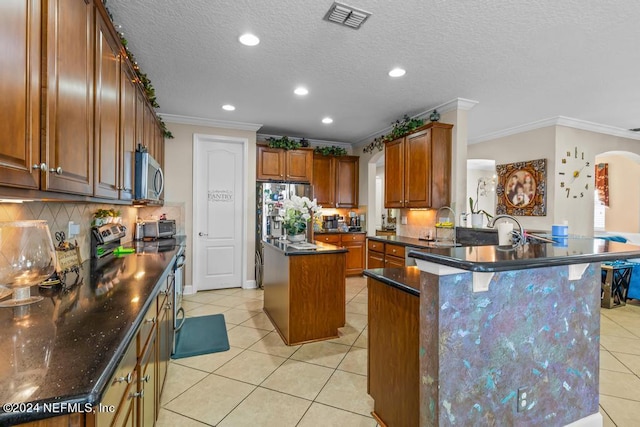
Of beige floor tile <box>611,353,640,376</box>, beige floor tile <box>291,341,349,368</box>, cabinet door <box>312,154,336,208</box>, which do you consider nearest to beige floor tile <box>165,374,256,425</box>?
beige floor tile <box>291,341,349,368</box>

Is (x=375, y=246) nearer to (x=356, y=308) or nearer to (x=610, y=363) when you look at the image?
(x=356, y=308)

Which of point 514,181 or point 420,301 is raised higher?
point 514,181

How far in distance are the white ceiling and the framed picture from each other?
2.63ft

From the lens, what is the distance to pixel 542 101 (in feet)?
12.4

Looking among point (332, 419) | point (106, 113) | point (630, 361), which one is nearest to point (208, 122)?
point (106, 113)

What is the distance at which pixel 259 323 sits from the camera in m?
3.54

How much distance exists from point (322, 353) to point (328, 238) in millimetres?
3088

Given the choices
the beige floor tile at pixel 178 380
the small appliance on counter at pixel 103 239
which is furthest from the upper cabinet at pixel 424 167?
the small appliance on counter at pixel 103 239

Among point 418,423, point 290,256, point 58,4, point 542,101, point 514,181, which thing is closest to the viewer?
point 58,4

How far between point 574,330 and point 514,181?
3.93 m

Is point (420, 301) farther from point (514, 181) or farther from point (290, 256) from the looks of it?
point (514, 181)

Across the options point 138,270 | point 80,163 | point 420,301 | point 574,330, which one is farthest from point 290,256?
point 574,330

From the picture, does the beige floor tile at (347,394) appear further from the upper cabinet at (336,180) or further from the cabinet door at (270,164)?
the upper cabinet at (336,180)

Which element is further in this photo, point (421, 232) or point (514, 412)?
point (421, 232)
